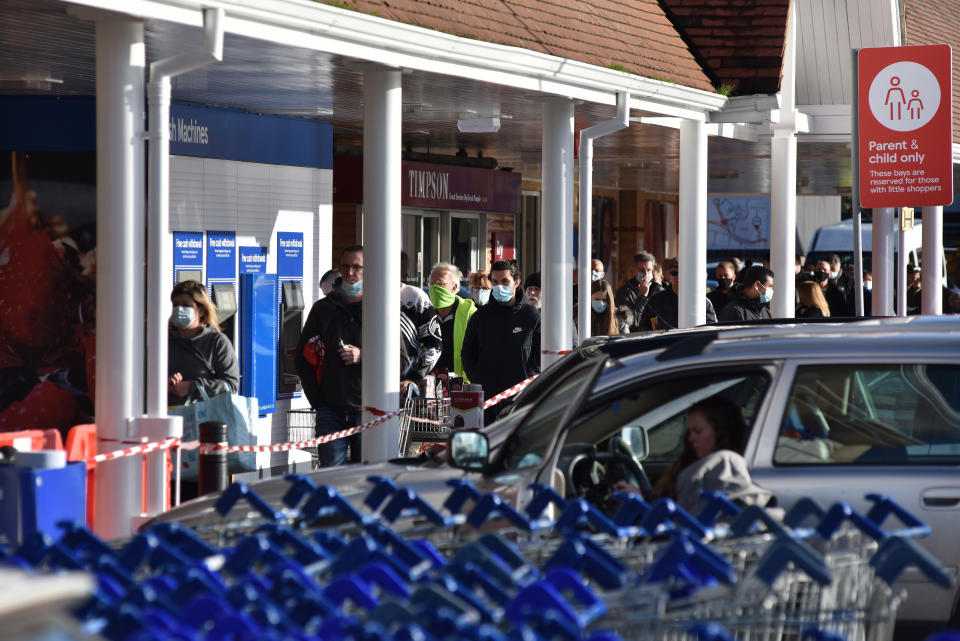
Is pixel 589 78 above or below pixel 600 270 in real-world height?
above

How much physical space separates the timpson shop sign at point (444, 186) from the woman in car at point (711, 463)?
1132cm

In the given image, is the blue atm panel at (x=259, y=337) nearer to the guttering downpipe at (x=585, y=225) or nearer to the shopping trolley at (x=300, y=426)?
the shopping trolley at (x=300, y=426)

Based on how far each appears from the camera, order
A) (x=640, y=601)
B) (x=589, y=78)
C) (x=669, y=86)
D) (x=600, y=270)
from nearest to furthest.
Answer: (x=640, y=601)
(x=589, y=78)
(x=669, y=86)
(x=600, y=270)

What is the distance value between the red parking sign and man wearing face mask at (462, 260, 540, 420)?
9.28 ft

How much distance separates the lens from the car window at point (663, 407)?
18.7ft

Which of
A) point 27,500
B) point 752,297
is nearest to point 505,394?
point 752,297

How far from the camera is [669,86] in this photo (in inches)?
498

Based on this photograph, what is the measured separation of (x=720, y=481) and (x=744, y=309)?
9.05m

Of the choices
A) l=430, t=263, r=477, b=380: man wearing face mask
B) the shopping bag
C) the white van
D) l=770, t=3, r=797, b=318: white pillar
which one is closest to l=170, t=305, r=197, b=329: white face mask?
the shopping bag

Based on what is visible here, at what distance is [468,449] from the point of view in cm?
563

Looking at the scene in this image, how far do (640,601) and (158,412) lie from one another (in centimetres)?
476

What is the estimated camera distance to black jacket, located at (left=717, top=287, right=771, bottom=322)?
14.2m

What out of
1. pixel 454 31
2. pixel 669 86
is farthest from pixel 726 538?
pixel 669 86

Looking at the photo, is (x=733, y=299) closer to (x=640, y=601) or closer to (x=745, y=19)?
(x=745, y=19)
